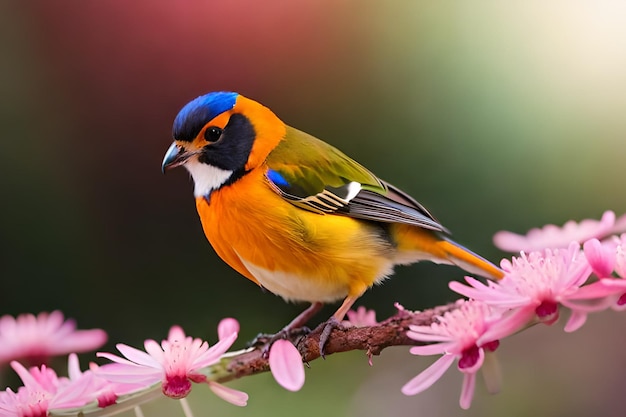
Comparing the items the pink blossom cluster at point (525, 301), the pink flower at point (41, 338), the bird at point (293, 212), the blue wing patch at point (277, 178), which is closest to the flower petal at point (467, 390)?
the pink blossom cluster at point (525, 301)

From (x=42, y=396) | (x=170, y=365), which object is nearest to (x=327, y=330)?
(x=170, y=365)

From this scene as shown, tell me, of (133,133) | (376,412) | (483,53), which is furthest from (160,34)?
(376,412)

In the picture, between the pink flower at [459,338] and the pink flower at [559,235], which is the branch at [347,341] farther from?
the pink flower at [559,235]

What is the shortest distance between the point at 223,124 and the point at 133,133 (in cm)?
16

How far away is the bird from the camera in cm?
58

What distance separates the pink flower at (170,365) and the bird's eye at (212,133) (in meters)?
0.17

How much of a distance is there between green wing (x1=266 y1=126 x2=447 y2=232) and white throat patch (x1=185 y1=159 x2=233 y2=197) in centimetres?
4

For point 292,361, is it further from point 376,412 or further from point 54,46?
point 54,46

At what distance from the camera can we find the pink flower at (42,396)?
55cm

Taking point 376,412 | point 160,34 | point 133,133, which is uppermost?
point 160,34

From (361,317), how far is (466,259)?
0.11 m

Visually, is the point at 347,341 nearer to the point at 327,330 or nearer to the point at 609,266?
the point at 327,330

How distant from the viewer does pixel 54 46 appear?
72 centimetres

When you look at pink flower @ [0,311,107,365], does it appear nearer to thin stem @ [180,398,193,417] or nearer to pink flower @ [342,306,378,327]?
thin stem @ [180,398,193,417]
